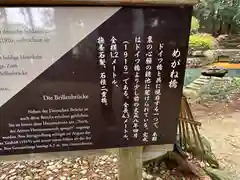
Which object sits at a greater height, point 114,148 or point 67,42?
point 67,42

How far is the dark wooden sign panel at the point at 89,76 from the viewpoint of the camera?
3.64ft

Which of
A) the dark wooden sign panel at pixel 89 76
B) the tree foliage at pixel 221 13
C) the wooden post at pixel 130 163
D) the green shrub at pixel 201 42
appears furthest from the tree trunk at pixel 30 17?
the tree foliage at pixel 221 13

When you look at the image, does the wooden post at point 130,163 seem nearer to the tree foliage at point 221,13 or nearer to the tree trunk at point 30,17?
the tree trunk at point 30,17

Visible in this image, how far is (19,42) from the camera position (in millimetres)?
1107

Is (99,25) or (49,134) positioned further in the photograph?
(49,134)

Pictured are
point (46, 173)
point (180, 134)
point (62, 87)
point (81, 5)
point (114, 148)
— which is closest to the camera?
point (81, 5)

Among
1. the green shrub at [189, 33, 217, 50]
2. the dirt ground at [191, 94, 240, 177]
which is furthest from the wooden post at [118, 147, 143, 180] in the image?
the green shrub at [189, 33, 217, 50]

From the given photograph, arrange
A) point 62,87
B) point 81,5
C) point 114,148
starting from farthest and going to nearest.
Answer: point 114,148
point 62,87
point 81,5

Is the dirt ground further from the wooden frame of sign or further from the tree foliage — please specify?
the tree foliage

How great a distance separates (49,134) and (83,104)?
210mm

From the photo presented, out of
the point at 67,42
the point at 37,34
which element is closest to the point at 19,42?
the point at 37,34

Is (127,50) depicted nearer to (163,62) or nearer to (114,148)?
(163,62)

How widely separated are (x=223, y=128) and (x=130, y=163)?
1.86 meters

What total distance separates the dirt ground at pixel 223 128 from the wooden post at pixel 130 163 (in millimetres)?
1173
